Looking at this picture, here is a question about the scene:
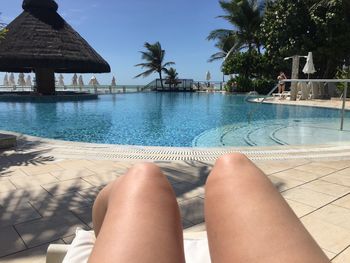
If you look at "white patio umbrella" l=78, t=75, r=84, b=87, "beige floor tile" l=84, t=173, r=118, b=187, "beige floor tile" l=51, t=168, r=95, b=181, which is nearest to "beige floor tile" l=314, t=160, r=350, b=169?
"beige floor tile" l=84, t=173, r=118, b=187

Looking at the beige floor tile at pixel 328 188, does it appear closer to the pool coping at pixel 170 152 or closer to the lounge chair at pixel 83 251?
the pool coping at pixel 170 152

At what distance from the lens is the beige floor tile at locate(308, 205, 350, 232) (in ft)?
8.27

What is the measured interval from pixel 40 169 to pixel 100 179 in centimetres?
94

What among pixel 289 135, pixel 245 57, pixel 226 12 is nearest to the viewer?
pixel 289 135

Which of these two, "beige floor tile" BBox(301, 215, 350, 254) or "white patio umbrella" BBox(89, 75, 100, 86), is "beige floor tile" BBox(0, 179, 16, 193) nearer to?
"beige floor tile" BBox(301, 215, 350, 254)

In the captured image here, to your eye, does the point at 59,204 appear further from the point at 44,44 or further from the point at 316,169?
the point at 44,44

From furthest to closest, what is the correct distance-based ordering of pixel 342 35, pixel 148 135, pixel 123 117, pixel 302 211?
1. pixel 342 35
2. pixel 123 117
3. pixel 148 135
4. pixel 302 211

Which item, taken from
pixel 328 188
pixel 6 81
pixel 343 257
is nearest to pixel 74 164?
pixel 328 188

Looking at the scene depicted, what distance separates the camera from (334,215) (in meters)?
2.66

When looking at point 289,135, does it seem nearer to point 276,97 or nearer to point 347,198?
point 347,198

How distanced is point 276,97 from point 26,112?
13.2m

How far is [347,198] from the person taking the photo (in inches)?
120

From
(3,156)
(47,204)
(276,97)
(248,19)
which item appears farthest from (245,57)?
(47,204)

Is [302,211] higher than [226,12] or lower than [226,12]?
lower
